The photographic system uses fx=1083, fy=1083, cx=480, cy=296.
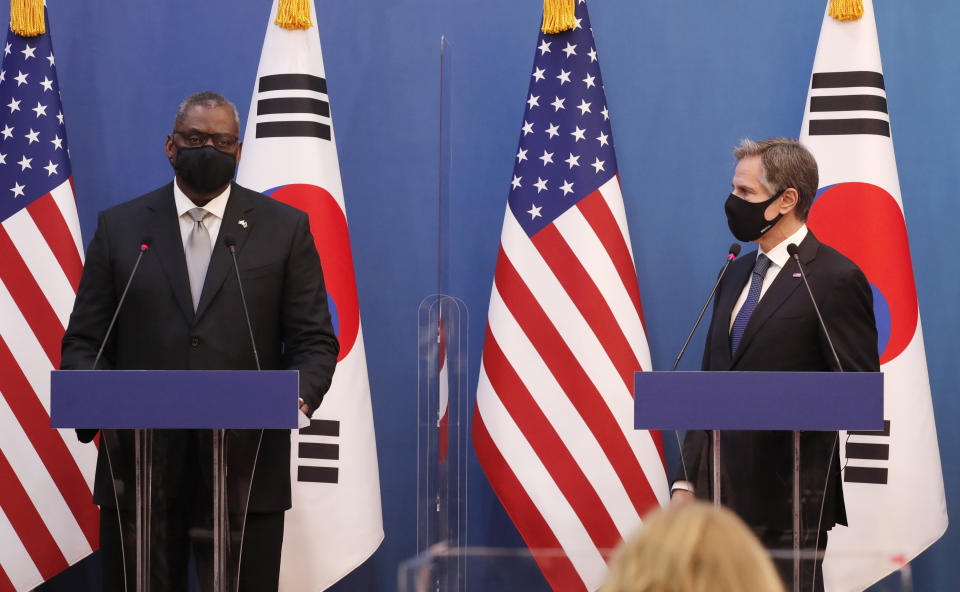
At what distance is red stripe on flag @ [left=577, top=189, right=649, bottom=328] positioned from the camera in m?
3.63

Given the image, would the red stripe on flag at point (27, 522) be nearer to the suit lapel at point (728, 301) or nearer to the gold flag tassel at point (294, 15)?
the gold flag tassel at point (294, 15)

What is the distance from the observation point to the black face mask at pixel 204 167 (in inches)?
103

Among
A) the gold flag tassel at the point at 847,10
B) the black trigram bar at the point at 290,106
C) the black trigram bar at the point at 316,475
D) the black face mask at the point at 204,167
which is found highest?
the gold flag tassel at the point at 847,10

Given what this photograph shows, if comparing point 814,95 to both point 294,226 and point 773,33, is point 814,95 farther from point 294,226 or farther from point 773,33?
point 294,226

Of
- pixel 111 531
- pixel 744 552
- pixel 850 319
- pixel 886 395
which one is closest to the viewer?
pixel 744 552

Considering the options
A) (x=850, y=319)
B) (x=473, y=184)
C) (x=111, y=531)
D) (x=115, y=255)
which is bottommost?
(x=111, y=531)

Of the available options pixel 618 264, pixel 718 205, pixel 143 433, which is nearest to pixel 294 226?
pixel 143 433

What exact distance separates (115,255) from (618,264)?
66.1 inches

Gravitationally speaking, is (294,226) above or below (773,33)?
below

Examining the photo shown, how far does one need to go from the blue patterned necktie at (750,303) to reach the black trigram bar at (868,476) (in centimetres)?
94

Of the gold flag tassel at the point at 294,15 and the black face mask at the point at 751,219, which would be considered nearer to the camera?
the black face mask at the point at 751,219

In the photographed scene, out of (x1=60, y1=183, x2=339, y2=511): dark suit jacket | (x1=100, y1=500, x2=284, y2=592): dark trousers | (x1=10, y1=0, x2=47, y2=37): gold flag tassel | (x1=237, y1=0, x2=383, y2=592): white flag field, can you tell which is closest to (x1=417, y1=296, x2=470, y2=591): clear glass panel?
(x1=237, y1=0, x2=383, y2=592): white flag field

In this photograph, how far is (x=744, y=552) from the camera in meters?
0.92

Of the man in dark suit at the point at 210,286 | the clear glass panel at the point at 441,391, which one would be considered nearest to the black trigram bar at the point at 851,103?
the clear glass panel at the point at 441,391
